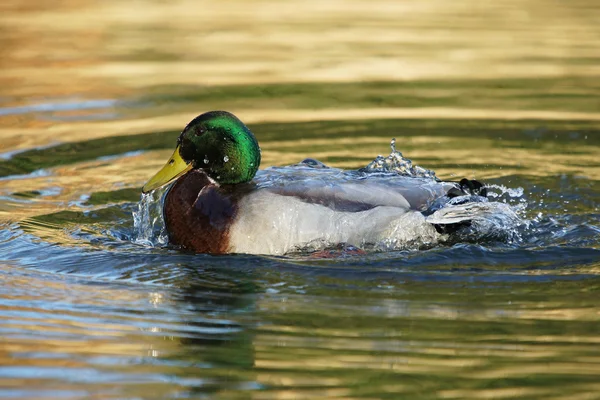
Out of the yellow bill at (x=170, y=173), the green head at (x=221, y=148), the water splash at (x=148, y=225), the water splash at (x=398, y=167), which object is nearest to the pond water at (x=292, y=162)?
the water splash at (x=148, y=225)

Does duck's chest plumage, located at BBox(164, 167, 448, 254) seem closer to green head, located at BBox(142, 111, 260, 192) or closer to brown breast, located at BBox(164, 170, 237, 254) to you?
brown breast, located at BBox(164, 170, 237, 254)

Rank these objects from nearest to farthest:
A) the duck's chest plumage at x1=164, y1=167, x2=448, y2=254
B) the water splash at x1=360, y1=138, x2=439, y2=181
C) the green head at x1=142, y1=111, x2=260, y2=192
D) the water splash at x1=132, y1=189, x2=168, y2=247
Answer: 1. the duck's chest plumage at x1=164, y1=167, x2=448, y2=254
2. the green head at x1=142, y1=111, x2=260, y2=192
3. the water splash at x1=132, y1=189, x2=168, y2=247
4. the water splash at x1=360, y1=138, x2=439, y2=181

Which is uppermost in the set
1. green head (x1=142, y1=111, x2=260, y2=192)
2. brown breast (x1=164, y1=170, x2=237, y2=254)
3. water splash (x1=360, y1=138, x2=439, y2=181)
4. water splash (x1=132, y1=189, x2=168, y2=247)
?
green head (x1=142, y1=111, x2=260, y2=192)

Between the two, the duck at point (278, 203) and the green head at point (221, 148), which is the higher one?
the green head at point (221, 148)

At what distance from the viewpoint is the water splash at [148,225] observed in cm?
761

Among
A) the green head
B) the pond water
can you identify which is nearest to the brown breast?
the green head

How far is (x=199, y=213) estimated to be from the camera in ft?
24.0

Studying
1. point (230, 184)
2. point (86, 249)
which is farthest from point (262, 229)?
point (86, 249)

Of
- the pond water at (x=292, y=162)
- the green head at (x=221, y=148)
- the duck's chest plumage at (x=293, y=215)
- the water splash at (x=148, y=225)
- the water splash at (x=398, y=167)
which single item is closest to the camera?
the pond water at (x=292, y=162)

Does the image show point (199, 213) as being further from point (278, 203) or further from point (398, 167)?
point (398, 167)

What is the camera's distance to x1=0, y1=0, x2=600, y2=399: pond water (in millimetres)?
5273

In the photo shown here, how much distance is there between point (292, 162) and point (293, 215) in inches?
100

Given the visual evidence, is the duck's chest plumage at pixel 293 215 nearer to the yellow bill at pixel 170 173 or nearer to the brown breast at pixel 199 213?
the brown breast at pixel 199 213

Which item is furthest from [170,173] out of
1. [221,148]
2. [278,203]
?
[278,203]
